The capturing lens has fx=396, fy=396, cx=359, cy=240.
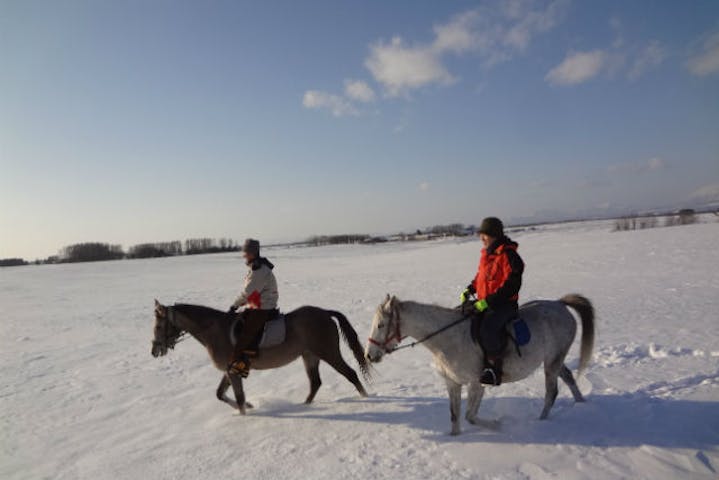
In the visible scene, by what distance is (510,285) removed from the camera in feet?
12.9

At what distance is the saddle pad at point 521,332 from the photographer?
4082 mm

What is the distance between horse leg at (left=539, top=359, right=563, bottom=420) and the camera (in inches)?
170

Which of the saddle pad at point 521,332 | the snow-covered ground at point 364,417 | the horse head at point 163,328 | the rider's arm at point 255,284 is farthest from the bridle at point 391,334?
the horse head at point 163,328

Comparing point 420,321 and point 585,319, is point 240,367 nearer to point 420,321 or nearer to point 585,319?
point 420,321

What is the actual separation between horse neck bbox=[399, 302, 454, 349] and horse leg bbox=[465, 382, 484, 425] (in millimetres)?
666

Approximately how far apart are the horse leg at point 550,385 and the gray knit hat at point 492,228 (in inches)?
61.5

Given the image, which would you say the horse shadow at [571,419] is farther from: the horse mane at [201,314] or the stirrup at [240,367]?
the horse mane at [201,314]

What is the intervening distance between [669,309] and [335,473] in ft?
30.7

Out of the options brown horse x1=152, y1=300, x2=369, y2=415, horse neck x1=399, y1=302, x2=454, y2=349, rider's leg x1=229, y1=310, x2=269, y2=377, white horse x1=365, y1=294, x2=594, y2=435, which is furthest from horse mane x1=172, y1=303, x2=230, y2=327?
horse neck x1=399, y1=302, x2=454, y2=349

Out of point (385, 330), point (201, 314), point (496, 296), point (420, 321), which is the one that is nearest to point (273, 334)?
point (201, 314)

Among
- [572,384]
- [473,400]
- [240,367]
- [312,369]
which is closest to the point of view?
[473,400]

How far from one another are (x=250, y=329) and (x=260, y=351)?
1.10 feet

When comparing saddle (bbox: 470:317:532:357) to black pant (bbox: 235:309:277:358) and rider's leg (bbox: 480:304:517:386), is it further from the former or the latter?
black pant (bbox: 235:309:277:358)

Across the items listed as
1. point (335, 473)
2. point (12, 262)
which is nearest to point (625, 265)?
point (335, 473)
